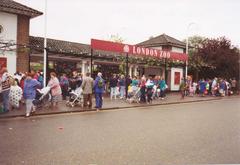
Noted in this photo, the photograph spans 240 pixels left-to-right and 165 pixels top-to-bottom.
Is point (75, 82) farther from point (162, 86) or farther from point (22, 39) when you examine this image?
point (162, 86)

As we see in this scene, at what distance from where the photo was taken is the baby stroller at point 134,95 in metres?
20.6

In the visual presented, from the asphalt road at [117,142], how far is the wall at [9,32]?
11898 mm

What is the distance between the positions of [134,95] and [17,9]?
996 cm

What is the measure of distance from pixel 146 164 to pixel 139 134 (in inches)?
125

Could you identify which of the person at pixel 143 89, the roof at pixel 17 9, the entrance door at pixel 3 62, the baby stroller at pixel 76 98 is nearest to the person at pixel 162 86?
the person at pixel 143 89

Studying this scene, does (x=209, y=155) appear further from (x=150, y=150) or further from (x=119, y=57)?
(x=119, y=57)

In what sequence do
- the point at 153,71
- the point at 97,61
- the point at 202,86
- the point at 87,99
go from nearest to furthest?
the point at 87,99 < the point at 97,61 < the point at 202,86 < the point at 153,71

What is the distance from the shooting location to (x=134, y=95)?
68.0ft

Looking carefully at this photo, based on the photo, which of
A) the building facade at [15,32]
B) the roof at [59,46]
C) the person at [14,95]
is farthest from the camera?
the roof at [59,46]

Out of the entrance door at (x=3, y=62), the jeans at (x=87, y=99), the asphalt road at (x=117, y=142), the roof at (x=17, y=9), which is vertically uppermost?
the roof at (x=17, y=9)

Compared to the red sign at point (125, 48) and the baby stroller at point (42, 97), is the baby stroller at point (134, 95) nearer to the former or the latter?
the red sign at point (125, 48)

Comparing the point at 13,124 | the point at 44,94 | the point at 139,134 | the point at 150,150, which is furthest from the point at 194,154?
the point at 44,94

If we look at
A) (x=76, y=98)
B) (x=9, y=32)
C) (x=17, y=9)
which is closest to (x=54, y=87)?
(x=76, y=98)

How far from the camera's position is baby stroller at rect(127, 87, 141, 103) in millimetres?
20625
